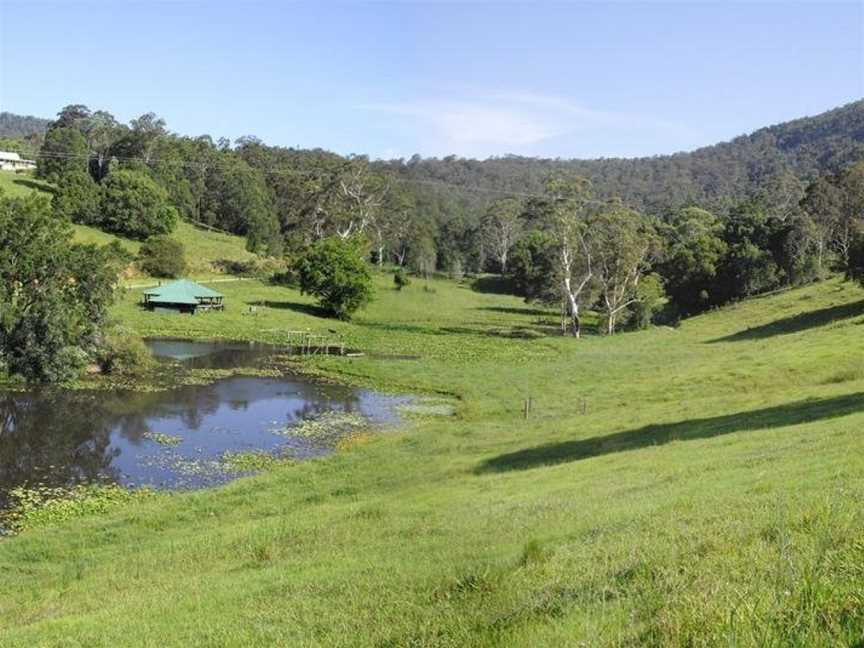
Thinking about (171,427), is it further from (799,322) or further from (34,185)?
(34,185)

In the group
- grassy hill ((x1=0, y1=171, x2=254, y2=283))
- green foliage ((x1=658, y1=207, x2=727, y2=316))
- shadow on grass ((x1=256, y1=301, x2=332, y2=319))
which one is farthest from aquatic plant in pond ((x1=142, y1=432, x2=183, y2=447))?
green foliage ((x1=658, y1=207, x2=727, y2=316))

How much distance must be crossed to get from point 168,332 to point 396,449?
41.1m

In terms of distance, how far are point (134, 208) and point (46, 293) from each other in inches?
2363

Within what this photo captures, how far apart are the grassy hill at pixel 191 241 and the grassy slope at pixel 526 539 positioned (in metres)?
65.5

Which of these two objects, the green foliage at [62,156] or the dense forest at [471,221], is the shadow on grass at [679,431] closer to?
the dense forest at [471,221]

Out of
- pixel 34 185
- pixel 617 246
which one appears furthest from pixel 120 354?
pixel 34 185

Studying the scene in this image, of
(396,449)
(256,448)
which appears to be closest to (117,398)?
(256,448)

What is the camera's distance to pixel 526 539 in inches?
470

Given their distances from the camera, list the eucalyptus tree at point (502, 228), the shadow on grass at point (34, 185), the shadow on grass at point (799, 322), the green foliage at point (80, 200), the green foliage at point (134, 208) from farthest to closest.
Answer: the eucalyptus tree at point (502, 228), the shadow on grass at point (34, 185), the green foliage at point (134, 208), the green foliage at point (80, 200), the shadow on grass at point (799, 322)

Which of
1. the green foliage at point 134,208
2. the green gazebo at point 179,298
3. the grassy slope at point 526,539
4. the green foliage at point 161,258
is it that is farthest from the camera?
the green foliage at point 134,208

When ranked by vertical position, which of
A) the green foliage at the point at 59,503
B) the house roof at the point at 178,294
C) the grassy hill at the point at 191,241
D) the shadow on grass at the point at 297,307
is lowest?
the green foliage at the point at 59,503

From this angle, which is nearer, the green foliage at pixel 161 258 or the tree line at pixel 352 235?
the tree line at pixel 352 235

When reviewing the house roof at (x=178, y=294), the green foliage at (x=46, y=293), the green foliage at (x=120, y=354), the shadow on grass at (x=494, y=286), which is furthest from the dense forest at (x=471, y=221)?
the green foliage at (x=46, y=293)

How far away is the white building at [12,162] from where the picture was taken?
411 feet
